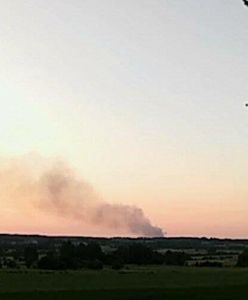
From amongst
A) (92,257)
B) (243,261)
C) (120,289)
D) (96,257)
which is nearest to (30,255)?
(92,257)

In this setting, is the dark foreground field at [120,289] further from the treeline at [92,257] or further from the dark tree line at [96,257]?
the dark tree line at [96,257]

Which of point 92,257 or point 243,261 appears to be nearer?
point 243,261

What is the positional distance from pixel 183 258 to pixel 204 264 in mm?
14559

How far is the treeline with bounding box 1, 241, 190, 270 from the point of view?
12812 cm

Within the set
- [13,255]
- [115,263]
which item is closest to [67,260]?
[115,263]

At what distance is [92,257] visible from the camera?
141 meters

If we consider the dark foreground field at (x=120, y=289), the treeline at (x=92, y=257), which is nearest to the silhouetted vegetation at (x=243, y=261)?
the treeline at (x=92, y=257)

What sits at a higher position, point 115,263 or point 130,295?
point 115,263

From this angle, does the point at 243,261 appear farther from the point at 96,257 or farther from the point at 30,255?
the point at 30,255

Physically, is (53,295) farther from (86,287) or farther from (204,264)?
(204,264)

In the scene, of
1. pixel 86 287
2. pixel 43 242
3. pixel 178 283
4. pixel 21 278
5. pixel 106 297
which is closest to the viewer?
pixel 106 297

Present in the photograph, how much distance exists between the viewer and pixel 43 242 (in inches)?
7662

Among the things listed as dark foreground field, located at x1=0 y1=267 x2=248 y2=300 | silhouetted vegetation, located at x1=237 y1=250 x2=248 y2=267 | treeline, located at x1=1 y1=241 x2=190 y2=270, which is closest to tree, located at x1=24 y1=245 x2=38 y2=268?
treeline, located at x1=1 y1=241 x2=190 y2=270

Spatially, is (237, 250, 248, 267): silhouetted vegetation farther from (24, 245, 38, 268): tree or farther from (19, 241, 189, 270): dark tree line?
(24, 245, 38, 268): tree
